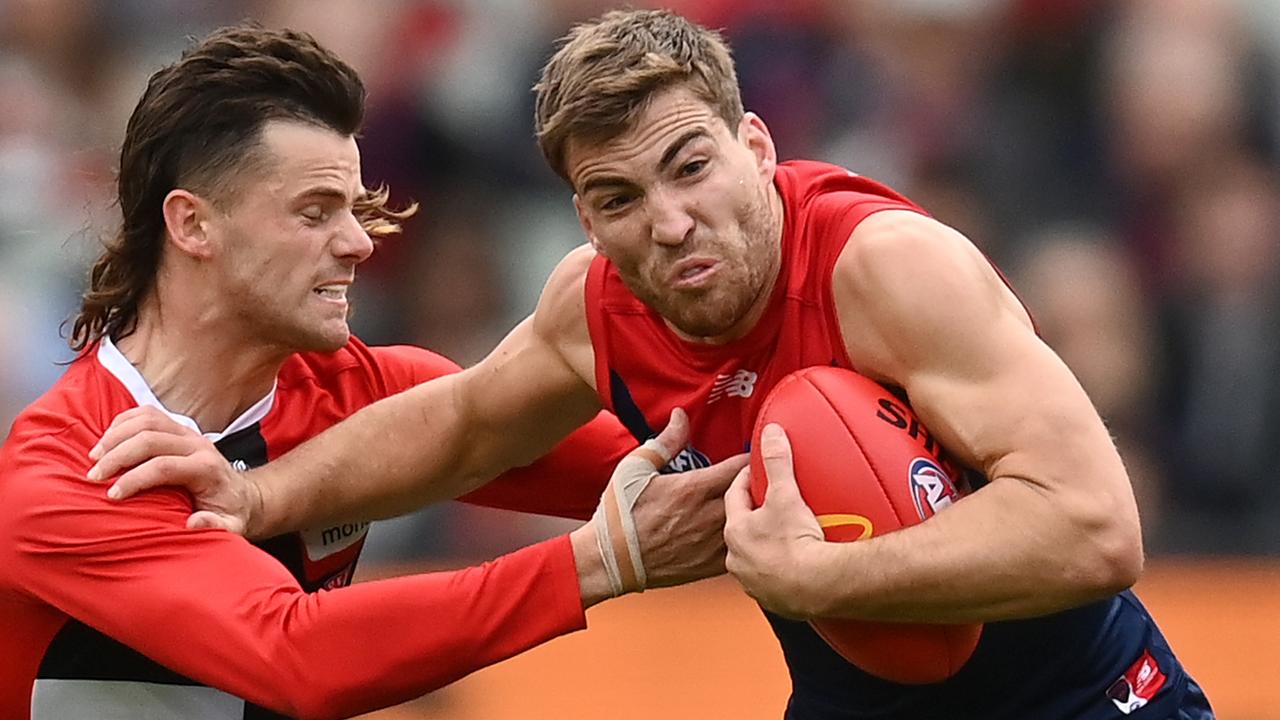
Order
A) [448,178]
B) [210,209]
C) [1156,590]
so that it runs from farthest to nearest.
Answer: [448,178], [1156,590], [210,209]

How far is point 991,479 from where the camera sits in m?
3.79

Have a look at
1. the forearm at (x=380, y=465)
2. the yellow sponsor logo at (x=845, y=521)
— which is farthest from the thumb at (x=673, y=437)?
the forearm at (x=380, y=465)

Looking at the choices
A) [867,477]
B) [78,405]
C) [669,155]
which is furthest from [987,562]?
[78,405]

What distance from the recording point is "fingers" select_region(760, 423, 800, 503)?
3848 millimetres

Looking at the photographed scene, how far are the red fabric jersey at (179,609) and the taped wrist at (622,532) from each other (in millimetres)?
85

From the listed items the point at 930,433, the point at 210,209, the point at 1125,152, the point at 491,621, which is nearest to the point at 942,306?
the point at 930,433

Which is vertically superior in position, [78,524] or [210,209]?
[210,209]

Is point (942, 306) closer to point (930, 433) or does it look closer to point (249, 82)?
point (930, 433)

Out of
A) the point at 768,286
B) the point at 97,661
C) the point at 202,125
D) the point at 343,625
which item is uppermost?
the point at 202,125

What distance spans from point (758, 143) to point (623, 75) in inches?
14.1

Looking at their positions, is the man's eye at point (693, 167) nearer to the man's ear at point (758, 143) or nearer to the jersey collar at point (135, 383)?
the man's ear at point (758, 143)

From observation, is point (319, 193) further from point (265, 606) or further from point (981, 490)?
point (981, 490)

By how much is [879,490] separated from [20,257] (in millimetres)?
5477

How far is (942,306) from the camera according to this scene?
12.4 ft
